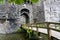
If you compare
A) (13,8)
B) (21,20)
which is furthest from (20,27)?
(13,8)

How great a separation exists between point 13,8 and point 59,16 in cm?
603

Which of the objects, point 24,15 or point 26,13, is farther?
point 24,15

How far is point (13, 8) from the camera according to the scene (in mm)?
22172

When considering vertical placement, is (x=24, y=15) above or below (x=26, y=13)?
below

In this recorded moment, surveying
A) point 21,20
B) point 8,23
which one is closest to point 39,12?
point 21,20

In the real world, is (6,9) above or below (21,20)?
above

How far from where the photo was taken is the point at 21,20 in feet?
74.8

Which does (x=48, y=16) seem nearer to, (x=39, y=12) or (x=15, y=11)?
(x=39, y=12)

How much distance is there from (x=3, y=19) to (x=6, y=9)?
4.44 ft

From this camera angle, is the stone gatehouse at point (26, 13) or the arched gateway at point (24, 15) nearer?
the stone gatehouse at point (26, 13)

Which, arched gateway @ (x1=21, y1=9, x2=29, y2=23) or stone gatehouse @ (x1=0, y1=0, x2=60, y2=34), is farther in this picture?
arched gateway @ (x1=21, y1=9, x2=29, y2=23)

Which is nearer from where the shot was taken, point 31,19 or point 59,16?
point 59,16

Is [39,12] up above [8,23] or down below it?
above

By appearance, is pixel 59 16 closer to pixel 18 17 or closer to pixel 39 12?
pixel 39 12
